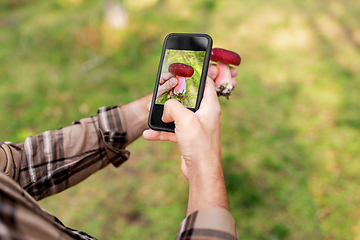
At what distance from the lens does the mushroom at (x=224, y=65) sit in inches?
70.6

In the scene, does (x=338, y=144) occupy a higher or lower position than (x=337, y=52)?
lower

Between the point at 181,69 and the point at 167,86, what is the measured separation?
0.16 m

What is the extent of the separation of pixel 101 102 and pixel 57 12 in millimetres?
5423

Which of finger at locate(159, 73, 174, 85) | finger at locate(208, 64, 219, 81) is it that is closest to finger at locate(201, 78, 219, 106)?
finger at locate(159, 73, 174, 85)

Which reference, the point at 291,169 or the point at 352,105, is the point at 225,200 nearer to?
the point at 291,169

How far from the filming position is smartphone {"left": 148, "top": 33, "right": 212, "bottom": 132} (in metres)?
1.45

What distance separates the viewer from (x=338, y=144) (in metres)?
3.16

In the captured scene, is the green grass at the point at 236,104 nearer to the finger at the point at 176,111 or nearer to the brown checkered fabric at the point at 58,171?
the brown checkered fabric at the point at 58,171

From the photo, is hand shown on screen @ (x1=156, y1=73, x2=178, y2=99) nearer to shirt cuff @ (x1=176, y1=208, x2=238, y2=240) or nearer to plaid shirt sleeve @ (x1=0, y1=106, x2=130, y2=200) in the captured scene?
plaid shirt sleeve @ (x1=0, y1=106, x2=130, y2=200)

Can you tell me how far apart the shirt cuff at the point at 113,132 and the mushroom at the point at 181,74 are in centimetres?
54

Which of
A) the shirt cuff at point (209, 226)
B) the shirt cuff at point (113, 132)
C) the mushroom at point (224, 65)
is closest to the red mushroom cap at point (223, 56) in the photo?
the mushroom at point (224, 65)

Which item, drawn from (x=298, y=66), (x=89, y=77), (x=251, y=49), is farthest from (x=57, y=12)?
(x=298, y=66)

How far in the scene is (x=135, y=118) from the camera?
72.9 inches

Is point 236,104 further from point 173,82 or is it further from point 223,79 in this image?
point 173,82
